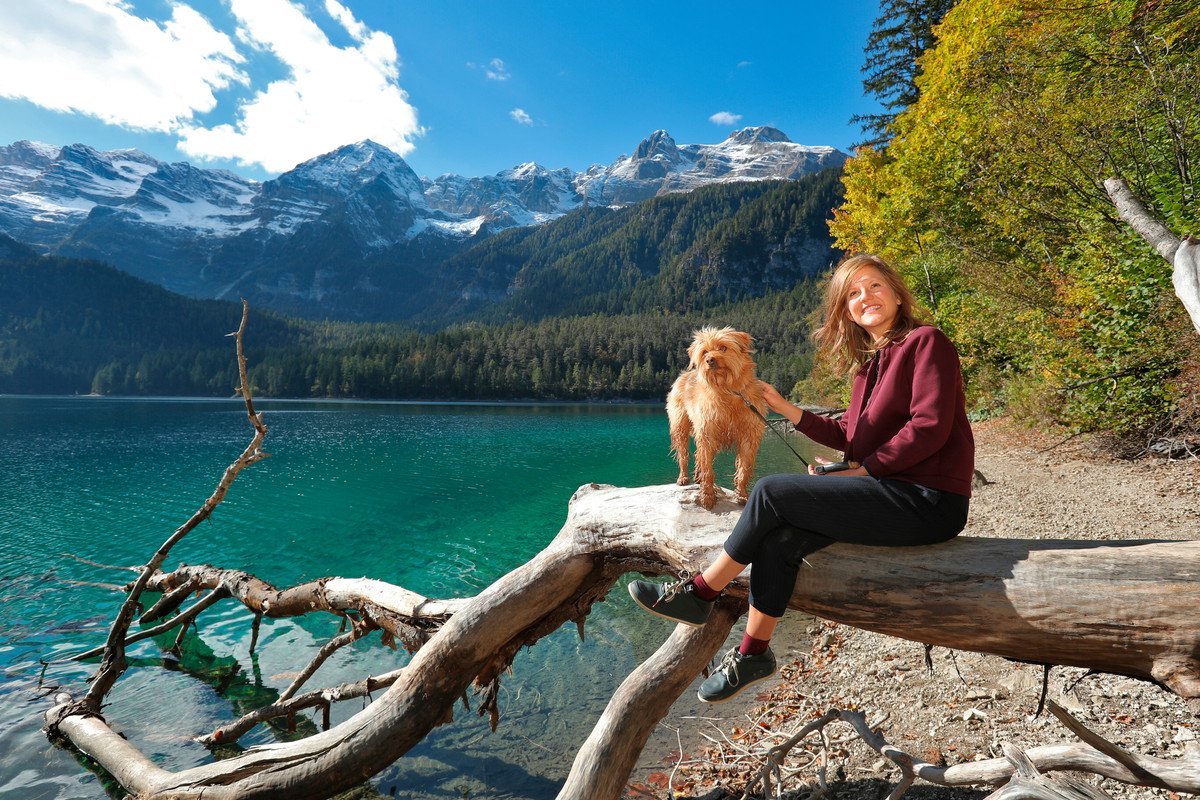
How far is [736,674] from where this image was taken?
329 centimetres

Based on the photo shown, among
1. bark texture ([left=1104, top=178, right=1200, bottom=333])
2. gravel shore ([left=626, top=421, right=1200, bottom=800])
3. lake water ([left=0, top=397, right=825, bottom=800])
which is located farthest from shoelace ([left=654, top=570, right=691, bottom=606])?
bark texture ([left=1104, top=178, right=1200, bottom=333])

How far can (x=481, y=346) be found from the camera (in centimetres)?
11269

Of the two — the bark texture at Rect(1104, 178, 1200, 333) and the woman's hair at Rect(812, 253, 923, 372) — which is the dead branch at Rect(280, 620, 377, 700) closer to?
the woman's hair at Rect(812, 253, 923, 372)

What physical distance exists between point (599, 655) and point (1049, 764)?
22.7ft

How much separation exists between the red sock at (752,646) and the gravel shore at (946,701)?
1.80 metres

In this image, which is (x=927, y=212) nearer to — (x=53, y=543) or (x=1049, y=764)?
(x=1049, y=764)

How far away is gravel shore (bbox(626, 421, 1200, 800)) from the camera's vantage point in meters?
4.24

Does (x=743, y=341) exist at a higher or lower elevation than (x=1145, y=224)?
lower

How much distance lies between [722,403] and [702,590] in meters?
1.38

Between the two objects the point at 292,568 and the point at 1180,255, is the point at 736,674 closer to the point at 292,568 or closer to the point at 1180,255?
the point at 1180,255

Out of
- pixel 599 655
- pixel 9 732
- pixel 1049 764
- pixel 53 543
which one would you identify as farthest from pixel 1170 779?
pixel 53 543

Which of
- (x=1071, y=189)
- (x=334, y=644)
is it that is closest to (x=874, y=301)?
(x=334, y=644)

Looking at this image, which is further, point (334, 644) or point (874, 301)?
point (334, 644)

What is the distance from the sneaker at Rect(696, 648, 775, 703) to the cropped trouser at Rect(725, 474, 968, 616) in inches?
16.2
